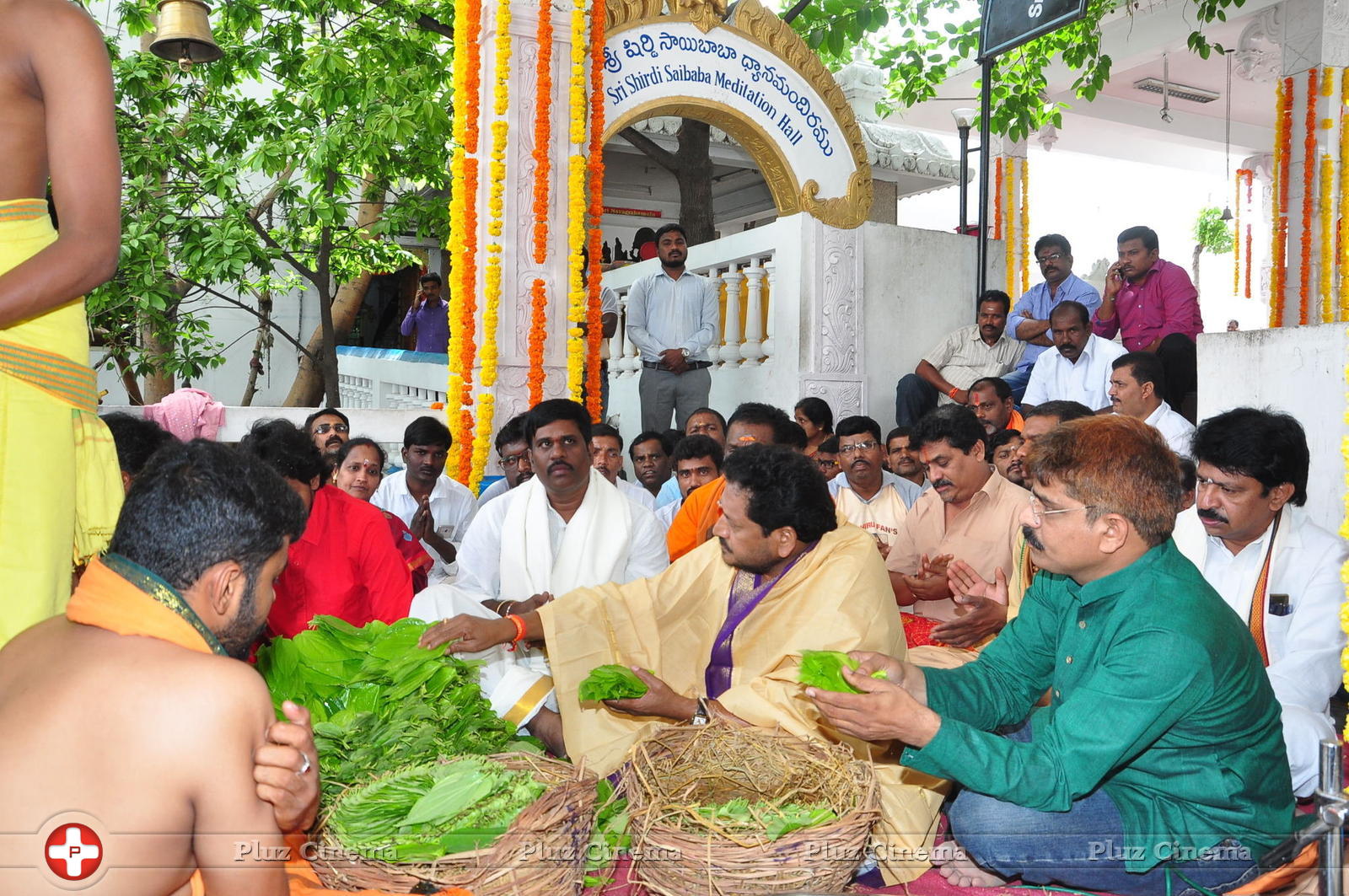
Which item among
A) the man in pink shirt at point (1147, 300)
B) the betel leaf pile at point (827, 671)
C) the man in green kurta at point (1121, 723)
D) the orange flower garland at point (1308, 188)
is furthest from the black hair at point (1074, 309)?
the betel leaf pile at point (827, 671)

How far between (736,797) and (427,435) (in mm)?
3588

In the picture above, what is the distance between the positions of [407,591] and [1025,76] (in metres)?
8.85

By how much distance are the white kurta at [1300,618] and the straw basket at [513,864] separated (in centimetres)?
207

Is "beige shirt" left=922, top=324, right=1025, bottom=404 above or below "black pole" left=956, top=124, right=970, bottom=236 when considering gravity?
below

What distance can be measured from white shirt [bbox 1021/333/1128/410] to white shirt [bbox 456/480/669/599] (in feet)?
12.5

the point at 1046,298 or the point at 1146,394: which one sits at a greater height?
the point at 1046,298

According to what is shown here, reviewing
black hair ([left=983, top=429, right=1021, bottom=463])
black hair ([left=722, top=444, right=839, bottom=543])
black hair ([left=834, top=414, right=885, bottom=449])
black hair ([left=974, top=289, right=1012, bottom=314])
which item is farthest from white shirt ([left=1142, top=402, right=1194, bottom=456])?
black hair ([left=722, top=444, right=839, bottom=543])

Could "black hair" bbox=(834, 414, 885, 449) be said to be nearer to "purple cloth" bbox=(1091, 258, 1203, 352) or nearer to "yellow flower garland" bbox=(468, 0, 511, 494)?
"yellow flower garland" bbox=(468, 0, 511, 494)

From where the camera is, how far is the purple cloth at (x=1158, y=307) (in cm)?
759

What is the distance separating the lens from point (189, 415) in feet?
24.8

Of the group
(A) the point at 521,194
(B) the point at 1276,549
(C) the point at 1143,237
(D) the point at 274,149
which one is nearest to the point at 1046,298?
(C) the point at 1143,237

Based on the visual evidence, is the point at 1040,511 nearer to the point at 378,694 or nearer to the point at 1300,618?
the point at 1300,618

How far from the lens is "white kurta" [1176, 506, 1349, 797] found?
10.8ft

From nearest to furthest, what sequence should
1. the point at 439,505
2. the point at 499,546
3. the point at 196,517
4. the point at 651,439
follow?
the point at 196,517 → the point at 499,546 → the point at 439,505 → the point at 651,439
